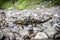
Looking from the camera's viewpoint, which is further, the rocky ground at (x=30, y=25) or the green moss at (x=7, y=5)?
the green moss at (x=7, y=5)

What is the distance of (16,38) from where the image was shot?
172 inches

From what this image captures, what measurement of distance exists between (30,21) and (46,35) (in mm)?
939

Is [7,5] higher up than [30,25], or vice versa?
[7,5]

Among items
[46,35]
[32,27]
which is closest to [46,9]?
[32,27]

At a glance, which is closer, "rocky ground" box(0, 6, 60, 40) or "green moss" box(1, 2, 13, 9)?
"rocky ground" box(0, 6, 60, 40)

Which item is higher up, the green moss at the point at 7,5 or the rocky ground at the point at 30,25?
the green moss at the point at 7,5

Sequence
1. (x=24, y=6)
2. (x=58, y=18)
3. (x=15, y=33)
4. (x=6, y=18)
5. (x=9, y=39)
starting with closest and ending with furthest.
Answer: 1. (x=9, y=39)
2. (x=15, y=33)
3. (x=58, y=18)
4. (x=6, y=18)
5. (x=24, y=6)

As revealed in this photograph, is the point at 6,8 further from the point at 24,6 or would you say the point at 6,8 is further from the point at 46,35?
the point at 46,35

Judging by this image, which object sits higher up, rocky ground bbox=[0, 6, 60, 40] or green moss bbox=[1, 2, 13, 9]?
green moss bbox=[1, 2, 13, 9]

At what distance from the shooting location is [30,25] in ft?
16.3

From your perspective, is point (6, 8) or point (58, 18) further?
point (6, 8)

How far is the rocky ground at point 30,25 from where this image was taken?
4383 mm

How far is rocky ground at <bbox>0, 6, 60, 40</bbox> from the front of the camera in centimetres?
438

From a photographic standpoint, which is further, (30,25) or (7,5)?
(7,5)
